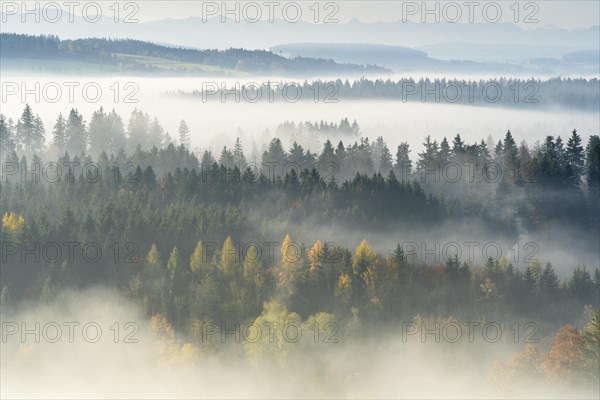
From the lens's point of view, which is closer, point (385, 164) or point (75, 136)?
point (385, 164)

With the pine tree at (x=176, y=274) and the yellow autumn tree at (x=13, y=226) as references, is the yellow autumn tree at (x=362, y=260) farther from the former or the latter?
the yellow autumn tree at (x=13, y=226)

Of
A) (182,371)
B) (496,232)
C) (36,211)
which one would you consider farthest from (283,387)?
(496,232)

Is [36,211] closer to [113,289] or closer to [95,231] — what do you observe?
[95,231]

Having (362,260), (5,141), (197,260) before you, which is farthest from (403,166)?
(5,141)

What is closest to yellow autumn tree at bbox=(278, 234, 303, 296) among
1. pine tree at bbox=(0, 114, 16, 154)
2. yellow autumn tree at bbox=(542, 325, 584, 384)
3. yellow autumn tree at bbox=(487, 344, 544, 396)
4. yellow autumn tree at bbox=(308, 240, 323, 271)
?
yellow autumn tree at bbox=(308, 240, 323, 271)

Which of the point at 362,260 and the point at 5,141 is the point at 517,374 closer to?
the point at 362,260

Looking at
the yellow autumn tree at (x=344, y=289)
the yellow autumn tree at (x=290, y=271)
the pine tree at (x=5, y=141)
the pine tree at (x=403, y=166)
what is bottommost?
the yellow autumn tree at (x=344, y=289)

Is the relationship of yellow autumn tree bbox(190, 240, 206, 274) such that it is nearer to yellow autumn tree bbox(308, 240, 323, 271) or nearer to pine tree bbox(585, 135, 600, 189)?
yellow autumn tree bbox(308, 240, 323, 271)

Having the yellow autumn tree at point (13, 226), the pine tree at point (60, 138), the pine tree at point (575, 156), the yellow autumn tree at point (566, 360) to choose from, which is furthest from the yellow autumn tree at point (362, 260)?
the pine tree at point (60, 138)
